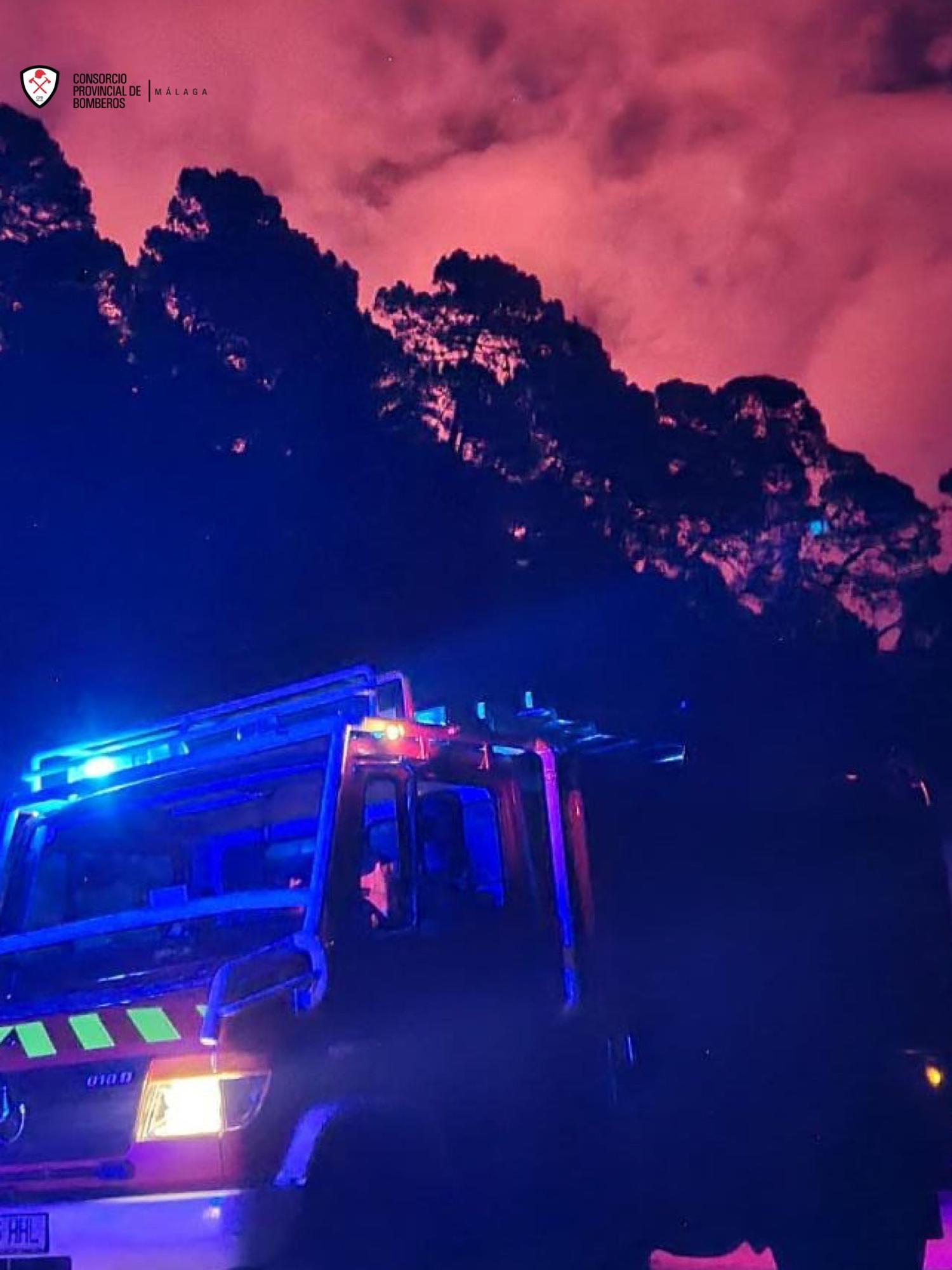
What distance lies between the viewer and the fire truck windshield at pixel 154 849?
6.64m

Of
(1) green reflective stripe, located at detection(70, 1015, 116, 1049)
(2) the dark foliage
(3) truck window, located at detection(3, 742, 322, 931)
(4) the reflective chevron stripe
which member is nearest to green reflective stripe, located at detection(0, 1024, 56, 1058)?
(4) the reflective chevron stripe

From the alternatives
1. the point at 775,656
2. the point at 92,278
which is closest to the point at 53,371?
the point at 92,278

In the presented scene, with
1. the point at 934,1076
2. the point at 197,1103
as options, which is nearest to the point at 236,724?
the point at 197,1103

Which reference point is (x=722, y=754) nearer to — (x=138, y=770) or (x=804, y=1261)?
(x=804, y=1261)

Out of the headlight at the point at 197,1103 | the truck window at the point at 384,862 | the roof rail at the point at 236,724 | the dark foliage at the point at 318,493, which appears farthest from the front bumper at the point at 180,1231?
the dark foliage at the point at 318,493

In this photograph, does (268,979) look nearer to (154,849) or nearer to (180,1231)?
(180,1231)

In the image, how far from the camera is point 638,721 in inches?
305

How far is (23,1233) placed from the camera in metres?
5.26

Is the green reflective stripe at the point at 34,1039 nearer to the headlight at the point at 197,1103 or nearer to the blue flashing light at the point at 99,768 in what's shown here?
the headlight at the point at 197,1103

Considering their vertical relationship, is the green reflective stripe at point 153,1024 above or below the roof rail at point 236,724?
below

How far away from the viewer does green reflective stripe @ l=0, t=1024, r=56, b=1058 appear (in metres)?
5.53

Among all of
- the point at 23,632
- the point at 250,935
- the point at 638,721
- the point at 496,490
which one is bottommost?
the point at 250,935

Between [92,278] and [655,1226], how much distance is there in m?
15.1

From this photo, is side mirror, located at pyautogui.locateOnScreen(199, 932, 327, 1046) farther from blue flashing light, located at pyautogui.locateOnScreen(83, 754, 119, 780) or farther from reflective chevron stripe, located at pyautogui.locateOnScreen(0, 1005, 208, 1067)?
blue flashing light, located at pyautogui.locateOnScreen(83, 754, 119, 780)
